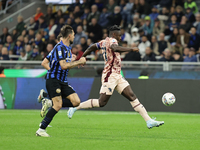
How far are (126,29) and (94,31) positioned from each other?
63.4 inches

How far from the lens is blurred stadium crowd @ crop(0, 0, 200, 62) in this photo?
60.4 feet

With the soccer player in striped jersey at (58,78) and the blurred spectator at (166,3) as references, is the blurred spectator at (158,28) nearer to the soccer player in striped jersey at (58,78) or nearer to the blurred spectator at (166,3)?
the blurred spectator at (166,3)

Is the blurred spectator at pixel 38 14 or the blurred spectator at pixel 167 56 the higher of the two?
the blurred spectator at pixel 38 14

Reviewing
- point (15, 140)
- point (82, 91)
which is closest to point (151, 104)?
point (82, 91)

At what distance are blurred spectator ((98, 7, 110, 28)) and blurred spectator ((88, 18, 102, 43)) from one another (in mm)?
669

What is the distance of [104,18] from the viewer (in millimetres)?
21672

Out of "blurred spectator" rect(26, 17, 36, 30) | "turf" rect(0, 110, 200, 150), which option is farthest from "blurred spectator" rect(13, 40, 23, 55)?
"turf" rect(0, 110, 200, 150)

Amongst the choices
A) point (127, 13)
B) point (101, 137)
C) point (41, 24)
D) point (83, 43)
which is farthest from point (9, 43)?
point (101, 137)

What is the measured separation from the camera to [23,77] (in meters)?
16.7

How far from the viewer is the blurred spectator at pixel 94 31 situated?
68.0ft

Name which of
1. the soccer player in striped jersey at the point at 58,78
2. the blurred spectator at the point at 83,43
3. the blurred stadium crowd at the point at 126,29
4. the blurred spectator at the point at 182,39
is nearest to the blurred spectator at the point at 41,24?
the blurred stadium crowd at the point at 126,29

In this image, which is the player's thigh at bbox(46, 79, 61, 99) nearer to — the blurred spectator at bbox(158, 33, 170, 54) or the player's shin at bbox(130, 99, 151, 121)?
the player's shin at bbox(130, 99, 151, 121)

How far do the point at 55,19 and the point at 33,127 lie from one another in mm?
15021

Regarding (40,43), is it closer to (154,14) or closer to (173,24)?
(154,14)
